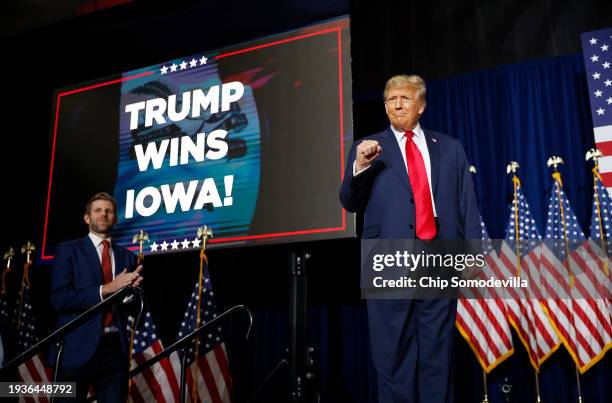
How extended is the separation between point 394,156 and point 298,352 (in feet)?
4.81

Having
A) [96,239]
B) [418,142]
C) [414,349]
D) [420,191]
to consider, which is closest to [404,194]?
[420,191]

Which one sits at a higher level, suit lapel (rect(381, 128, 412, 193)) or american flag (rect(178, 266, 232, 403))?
suit lapel (rect(381, 128, 412, 193))

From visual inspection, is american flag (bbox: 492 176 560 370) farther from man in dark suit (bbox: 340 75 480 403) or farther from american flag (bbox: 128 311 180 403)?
american flag (bbox: 128 311 180 403)

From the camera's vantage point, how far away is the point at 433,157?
277 cm

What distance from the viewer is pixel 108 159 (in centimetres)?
474

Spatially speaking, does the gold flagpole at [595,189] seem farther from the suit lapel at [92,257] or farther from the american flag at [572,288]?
the suit lapel at [92,257]

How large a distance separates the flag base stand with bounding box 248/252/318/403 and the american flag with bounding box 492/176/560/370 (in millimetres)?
1312

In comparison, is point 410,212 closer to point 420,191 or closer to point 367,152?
point 420,191

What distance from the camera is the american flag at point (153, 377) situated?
4.05m

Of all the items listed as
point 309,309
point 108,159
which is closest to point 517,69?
point 309,309

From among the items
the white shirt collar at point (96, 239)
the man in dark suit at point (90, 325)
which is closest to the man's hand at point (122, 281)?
the man in dark suit at point (90, 325)

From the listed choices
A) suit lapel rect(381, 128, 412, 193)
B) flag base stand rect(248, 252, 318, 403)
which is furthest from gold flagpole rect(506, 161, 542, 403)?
suit lapel rect(381, 128, 412, 193)

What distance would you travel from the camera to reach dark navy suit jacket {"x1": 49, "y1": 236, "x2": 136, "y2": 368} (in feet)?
9.84

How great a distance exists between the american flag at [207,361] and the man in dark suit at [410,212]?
1.91 meters
